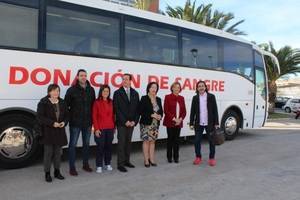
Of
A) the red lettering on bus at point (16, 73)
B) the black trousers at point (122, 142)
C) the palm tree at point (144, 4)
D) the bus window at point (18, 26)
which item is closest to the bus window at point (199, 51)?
the black trousers at point (122, 142)

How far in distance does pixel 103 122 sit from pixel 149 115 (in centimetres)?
102

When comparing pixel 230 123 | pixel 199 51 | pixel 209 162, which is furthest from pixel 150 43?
pixel 230 123

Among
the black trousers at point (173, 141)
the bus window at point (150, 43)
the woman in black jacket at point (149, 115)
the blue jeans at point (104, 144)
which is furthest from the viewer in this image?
the bus window at point (150, 43)

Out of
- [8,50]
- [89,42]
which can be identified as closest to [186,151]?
[89,42]

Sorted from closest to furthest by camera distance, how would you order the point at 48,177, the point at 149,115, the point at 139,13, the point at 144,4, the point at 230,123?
1. the point at 48,177
2. the point at 149,115
3. the point at 139,13
4. the point at 230,123
5. the point at 144,4

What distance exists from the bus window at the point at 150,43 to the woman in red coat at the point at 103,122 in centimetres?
197

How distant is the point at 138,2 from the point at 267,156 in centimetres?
1424

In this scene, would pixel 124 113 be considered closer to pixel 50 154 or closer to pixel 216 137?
pixel 50 154

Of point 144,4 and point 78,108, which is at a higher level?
point 144,4

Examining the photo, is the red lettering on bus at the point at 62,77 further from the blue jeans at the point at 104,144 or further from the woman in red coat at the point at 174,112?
the woman in red coat at the point at 174,112

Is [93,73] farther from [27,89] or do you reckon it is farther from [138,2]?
[138,2]

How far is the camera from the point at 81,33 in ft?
26.5

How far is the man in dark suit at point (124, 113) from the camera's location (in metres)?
7.29

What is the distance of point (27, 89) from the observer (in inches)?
286
